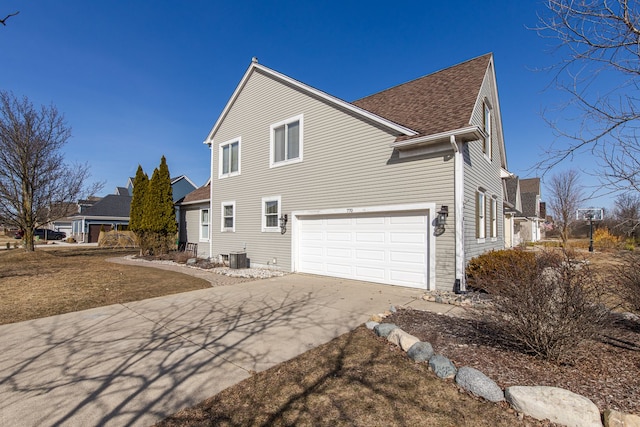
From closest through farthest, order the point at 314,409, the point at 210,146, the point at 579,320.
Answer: the point at 314,409 → the point at 579,320 → the point at 210,146

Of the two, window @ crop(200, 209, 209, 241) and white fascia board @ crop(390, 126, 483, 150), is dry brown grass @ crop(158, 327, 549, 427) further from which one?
window @ crop(200, 209, 209, 241)

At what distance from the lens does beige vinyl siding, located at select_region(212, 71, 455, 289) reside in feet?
26.1

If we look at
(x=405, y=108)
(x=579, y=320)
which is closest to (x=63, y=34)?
(x=405, y=108)

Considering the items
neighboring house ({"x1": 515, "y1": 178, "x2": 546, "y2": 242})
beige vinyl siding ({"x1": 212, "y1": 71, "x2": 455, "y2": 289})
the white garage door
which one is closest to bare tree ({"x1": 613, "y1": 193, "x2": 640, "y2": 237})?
beige vinyl siding ({"x1": 212, "y1": 71, "x2": 455, "y2": 289})

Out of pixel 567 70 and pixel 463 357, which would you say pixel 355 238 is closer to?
pixel 463 357

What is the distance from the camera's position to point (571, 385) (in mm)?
2928

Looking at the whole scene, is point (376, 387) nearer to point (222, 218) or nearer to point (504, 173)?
point (222, 218)

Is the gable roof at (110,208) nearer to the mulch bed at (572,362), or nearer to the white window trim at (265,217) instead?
the white window trim at (265,217)

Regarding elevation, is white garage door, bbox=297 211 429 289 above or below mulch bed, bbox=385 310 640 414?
above

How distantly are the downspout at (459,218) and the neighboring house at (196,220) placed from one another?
12.2m

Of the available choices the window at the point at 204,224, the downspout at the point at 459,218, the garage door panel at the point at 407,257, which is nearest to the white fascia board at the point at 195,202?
the window at the point at 204,224

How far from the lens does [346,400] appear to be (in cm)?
286

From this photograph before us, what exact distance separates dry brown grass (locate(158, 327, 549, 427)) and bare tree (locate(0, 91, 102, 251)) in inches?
738

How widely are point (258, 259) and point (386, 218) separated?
588 cm
